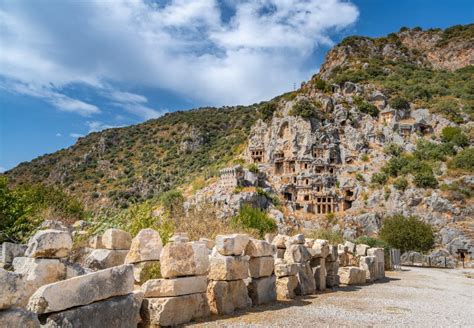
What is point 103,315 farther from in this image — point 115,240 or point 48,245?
point 115,240

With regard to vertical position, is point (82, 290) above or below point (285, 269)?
above

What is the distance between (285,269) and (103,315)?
282 inches

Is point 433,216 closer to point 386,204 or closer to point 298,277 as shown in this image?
point 386,204

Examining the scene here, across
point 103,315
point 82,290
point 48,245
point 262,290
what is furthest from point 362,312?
point 48,245

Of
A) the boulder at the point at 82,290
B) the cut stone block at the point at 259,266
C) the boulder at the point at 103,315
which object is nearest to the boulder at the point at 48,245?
the boulder at the point at 82,290

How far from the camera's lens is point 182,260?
785 centimetres

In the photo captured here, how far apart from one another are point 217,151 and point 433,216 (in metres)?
57.3

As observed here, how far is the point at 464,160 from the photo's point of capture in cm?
5791

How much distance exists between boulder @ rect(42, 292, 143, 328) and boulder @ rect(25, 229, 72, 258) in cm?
122

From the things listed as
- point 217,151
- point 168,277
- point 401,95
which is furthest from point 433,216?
point 217,151

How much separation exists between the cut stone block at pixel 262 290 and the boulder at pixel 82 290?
4.61 meters

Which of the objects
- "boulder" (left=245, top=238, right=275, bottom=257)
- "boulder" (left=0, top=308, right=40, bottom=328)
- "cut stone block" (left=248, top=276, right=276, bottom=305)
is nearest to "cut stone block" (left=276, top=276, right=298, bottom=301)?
"cut stone block" (left=248, top=276, right=276, bottom=305)

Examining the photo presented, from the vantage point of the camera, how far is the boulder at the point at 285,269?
464 inches

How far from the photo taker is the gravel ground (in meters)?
8.23
